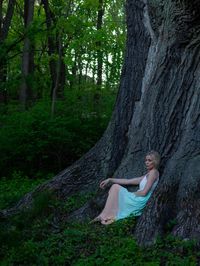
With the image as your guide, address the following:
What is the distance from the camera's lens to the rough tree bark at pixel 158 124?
684 cm

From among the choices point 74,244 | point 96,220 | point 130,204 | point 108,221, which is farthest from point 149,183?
point 74,244

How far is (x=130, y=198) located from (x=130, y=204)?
0.10m

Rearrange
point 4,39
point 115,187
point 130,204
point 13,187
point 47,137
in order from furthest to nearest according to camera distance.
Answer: point 4,39
point 47,137
point 13,187
point 115,187
point 130,204

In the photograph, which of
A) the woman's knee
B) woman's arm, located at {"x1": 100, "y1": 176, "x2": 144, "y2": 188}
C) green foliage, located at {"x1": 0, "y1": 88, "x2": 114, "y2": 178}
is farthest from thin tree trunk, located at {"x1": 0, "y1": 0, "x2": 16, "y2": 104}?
the woman's knee

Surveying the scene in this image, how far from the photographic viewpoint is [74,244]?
707 cm

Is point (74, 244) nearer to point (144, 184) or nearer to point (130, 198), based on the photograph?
point (130, 198)

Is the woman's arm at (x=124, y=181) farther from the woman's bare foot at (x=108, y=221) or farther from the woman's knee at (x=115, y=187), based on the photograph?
the woman's bare foot at (x=108, y=221)

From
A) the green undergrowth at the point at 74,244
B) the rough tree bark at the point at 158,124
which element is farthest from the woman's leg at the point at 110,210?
the rough tree bark at the point at 158,124

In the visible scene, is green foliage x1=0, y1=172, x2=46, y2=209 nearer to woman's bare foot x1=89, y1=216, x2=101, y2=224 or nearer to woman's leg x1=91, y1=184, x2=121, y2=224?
woman's bare foot x1=89, y1=216, x2=101, y2=224

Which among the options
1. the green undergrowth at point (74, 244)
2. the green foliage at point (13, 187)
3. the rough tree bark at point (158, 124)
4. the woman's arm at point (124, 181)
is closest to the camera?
the green undergrowth at point (74, 244)

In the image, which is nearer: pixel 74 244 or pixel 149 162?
pixel 74 244

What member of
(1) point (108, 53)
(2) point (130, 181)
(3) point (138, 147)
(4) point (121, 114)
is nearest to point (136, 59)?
(4) point (121, 114)

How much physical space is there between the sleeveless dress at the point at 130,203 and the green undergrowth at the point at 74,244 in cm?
21

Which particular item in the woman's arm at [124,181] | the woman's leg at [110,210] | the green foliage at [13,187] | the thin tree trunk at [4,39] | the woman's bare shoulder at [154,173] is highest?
the thin tree trunk at [4,39]
